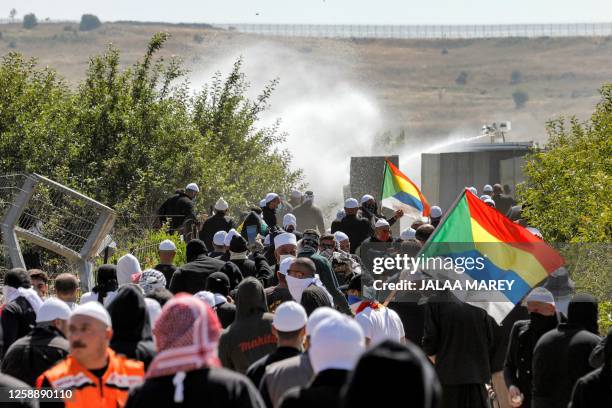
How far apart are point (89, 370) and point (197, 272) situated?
570 centimetres

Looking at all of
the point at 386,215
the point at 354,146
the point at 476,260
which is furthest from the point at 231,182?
the point at 354,146

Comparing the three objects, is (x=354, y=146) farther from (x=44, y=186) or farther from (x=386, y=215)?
(x=44, y=186)

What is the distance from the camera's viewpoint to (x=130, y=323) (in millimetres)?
6340

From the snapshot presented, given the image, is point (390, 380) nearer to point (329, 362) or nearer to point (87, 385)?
point (329, 362)

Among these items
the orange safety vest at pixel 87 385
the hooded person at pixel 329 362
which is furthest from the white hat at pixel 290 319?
the hooded person at pixel 329 362

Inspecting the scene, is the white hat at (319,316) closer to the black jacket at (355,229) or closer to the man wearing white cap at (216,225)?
the man wearing white cap at (216,225)

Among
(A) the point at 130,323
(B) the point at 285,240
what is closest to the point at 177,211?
(B) the point at 285,240

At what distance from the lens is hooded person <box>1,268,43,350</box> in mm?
8297

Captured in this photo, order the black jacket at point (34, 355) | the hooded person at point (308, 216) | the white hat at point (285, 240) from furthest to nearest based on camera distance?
the hooded person at point (308, 216), the white hat at point (285, 240), the black jacket at point (34, 355)

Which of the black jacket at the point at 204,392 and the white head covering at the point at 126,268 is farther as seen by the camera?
the white head covering at the point at 126,268

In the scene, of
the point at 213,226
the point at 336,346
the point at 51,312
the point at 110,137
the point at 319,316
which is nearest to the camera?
the point at 336,346

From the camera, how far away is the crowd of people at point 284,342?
15.6ft

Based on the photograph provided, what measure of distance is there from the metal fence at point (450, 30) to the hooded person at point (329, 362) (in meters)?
181

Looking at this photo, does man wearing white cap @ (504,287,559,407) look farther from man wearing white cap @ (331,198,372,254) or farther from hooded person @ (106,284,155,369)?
man wearing white cap @ (331,198,372,254)
